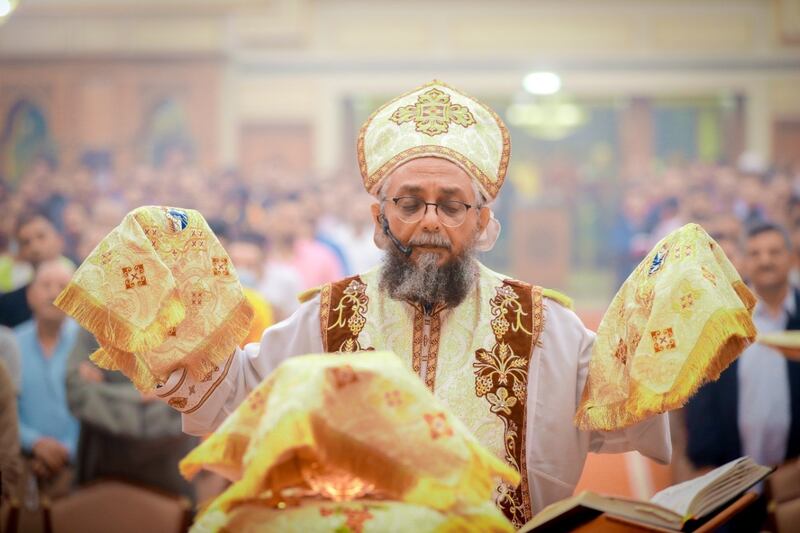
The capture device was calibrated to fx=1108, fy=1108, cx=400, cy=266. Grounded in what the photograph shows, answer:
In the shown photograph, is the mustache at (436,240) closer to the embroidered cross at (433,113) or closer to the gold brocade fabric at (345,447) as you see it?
the embroidered cross at (433,113)

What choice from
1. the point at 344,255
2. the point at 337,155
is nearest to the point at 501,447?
the point at 344,255

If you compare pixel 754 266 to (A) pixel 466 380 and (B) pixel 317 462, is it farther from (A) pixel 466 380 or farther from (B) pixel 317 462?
(B) pixel 317 462

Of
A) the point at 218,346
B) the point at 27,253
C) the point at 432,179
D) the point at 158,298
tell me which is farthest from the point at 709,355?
the point at 27,253

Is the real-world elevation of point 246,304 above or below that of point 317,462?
above

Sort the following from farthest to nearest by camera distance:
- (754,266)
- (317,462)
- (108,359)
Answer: (754,266) → (108,359) → (317,462)

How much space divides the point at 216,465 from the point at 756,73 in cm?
1986

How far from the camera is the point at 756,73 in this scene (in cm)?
2042

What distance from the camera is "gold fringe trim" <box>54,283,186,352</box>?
8.97 feet

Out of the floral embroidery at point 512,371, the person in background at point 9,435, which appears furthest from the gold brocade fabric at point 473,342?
the person in background at point 9,435

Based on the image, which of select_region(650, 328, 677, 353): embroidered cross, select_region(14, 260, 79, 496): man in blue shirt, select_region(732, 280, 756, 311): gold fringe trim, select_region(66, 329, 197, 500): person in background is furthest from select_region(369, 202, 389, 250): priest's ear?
select_region(14, 260, 79, 496): man in blue shirt

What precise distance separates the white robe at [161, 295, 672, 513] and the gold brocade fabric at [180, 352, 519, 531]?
0.78m

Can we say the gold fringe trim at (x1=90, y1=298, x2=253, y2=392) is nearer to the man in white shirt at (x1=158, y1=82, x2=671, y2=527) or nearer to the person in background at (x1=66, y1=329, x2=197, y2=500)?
the man in white shirt at (x1=158, y1=82, x2=671, y2=527)

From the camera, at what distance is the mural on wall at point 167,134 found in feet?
65.4

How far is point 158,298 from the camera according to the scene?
282cm
